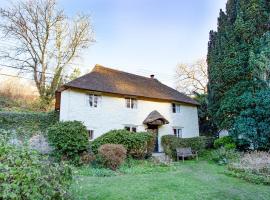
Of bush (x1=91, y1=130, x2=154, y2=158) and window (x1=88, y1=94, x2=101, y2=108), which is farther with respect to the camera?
window (x1=88, y1=94, x2=101, y2=108)

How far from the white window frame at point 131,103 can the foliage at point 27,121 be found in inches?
262

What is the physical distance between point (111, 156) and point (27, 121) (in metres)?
11.0

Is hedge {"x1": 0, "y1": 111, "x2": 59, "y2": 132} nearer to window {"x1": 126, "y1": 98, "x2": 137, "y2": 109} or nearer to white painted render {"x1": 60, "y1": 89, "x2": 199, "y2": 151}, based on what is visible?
white painted render {"x1": 60, "y1": 89, "x2": 199, "y2": 151}

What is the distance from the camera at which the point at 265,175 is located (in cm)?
1236

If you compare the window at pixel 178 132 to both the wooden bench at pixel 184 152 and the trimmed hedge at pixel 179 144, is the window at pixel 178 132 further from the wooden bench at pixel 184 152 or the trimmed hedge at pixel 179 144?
the wooden bench at pixel 184 152

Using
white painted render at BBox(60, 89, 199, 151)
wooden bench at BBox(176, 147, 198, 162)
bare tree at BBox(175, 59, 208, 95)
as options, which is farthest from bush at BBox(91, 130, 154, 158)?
bare tree at BBox(175, 59, 208, 95)

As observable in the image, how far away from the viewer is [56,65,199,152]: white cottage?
21125 mm

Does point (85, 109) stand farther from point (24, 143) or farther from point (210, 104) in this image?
point (24, 143)

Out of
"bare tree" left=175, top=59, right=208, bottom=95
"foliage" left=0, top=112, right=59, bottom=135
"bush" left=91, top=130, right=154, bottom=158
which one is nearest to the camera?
"bush" left=91, top=130, right=154, bottom=158

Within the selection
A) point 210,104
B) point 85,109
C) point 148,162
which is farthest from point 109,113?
point 210,104

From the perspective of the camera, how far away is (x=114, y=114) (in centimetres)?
2286

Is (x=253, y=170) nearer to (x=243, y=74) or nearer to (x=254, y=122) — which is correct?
(x=254, y=122)

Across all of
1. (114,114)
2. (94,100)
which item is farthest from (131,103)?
(94,100)

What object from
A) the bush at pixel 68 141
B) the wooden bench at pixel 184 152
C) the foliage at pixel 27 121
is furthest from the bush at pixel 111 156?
the foliage at pixel 27 121
